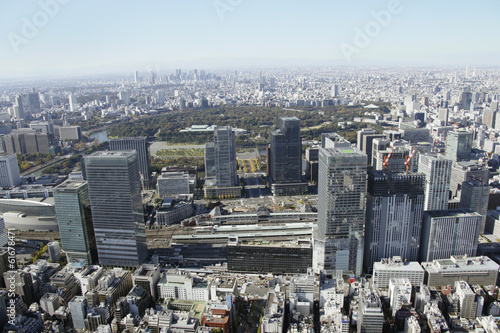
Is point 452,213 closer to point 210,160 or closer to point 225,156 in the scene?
point 225,156

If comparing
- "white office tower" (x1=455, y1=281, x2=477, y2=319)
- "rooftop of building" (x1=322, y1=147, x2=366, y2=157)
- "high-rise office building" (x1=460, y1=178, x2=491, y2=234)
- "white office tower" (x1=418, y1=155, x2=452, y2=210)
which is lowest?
"white office tower" (x1=455, y1=281, x2=477, y2=319)

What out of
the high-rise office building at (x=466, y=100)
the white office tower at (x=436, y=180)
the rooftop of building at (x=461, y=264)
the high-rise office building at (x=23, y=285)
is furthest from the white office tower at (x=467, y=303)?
the high-rise office building at (x=466, y=100)

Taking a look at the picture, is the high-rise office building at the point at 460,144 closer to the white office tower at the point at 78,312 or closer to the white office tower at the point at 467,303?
the white office tower at the point at 467,303

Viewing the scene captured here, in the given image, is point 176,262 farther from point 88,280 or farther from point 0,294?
point 0,294

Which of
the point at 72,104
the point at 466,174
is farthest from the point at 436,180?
the point at 72,104

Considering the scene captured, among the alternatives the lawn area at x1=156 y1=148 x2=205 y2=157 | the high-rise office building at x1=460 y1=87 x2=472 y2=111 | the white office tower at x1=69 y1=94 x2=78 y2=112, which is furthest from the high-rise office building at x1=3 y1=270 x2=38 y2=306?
the white office tower at x1=69 y1=94 x2=78 y2=112

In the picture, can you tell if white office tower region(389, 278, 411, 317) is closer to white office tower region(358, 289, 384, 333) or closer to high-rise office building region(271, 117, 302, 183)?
white office tower region(358, 289, 384, 333)
